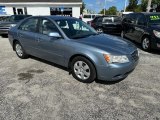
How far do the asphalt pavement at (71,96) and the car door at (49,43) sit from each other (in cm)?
47

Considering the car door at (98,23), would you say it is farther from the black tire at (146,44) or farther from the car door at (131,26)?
the black tire at (146,44)

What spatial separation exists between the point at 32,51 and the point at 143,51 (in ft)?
15.0

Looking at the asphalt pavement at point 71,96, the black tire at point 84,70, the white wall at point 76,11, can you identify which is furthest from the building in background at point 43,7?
the black tire at point 84,70

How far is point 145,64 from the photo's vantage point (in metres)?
5.66

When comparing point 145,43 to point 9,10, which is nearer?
point 145,43

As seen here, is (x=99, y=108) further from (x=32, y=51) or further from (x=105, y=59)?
(x=32, y=51)

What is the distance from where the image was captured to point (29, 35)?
534cm

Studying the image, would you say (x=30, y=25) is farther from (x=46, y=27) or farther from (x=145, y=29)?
(x=145, y=29)

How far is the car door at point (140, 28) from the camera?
24.5 ft

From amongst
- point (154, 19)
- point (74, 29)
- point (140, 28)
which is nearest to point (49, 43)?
point (74, 29)

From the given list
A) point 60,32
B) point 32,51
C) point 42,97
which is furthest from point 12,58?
point 42,97

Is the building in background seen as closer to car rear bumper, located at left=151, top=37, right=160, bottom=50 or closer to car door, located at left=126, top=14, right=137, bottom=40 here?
car door, located at left=126, top=14, right=137, bottom=40

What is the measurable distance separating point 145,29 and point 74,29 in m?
3.72

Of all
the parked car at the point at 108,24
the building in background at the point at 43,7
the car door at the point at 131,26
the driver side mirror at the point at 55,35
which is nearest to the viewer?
the driver side mirror at the point at 55,35
